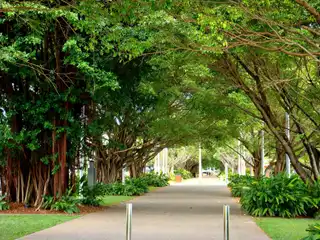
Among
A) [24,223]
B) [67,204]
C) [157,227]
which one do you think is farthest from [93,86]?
[157,227]

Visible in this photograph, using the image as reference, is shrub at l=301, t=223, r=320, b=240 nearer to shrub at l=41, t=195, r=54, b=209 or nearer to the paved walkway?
the paved walkway

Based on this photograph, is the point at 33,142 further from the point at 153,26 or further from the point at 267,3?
the point at 267,3

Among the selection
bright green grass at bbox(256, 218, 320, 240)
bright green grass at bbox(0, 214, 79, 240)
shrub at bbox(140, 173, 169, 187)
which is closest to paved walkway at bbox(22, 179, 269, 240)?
bright green grass at bbox(256, 218, 320, 240)

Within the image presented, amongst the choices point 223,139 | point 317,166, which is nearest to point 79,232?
point 317,166

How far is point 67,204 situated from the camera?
20.2 meters

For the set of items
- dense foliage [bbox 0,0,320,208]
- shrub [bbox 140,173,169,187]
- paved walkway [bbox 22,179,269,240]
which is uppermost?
dense foliage [bbox 0,0,320,208]

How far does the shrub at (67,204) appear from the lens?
790 inches

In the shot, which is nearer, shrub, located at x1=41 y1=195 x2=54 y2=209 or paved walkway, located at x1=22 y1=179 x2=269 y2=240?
paved walkway, located at x1=22 y1=179 x2=269 y2=240

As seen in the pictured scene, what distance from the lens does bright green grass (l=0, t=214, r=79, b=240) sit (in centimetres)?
1362

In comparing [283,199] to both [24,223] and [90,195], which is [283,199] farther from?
[24,223]

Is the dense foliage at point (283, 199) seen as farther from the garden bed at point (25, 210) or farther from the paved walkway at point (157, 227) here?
Answer: the garden bed at point (25, 210)

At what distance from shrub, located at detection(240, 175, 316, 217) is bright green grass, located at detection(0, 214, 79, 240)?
633 cm

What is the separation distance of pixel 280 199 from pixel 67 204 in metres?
7.48

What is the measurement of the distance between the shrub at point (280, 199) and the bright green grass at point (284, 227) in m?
0.84
